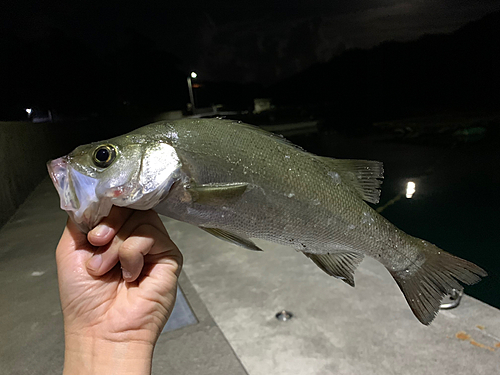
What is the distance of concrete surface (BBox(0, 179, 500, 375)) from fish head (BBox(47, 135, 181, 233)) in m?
1.68

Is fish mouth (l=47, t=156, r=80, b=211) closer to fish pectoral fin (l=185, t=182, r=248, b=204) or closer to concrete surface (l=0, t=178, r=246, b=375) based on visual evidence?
fish pectoral fin (l=185, t=182, r=248, b=204)

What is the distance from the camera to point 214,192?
0.88 meters

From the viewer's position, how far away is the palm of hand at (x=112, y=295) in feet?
3.43

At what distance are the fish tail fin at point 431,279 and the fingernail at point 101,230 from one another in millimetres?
936

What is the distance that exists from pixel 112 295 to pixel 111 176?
497 millimetres

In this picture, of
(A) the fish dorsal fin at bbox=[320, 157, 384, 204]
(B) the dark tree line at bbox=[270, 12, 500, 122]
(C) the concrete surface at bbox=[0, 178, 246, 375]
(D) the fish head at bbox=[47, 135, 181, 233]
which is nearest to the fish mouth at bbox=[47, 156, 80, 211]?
(D) the fish head at bbox=[47, 135, 181, 233]

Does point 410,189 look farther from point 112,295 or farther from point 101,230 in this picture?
point 101,230

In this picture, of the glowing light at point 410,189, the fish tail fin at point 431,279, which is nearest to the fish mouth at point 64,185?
the fish tail fin at point 431,279

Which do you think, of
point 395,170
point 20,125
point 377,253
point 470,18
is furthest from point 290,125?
point 377,253

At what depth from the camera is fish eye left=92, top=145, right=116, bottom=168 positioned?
0.87 meters

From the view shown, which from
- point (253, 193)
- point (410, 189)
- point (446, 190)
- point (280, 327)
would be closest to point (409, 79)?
point (410, 189)

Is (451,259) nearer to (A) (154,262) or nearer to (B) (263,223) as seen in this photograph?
(B) (263,223)

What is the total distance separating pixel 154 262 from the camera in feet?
3.77

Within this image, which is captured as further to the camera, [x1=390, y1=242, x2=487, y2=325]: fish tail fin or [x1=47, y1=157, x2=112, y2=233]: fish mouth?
[x1=390, y1=242, x2=487, y2=325]: fish tail fin
